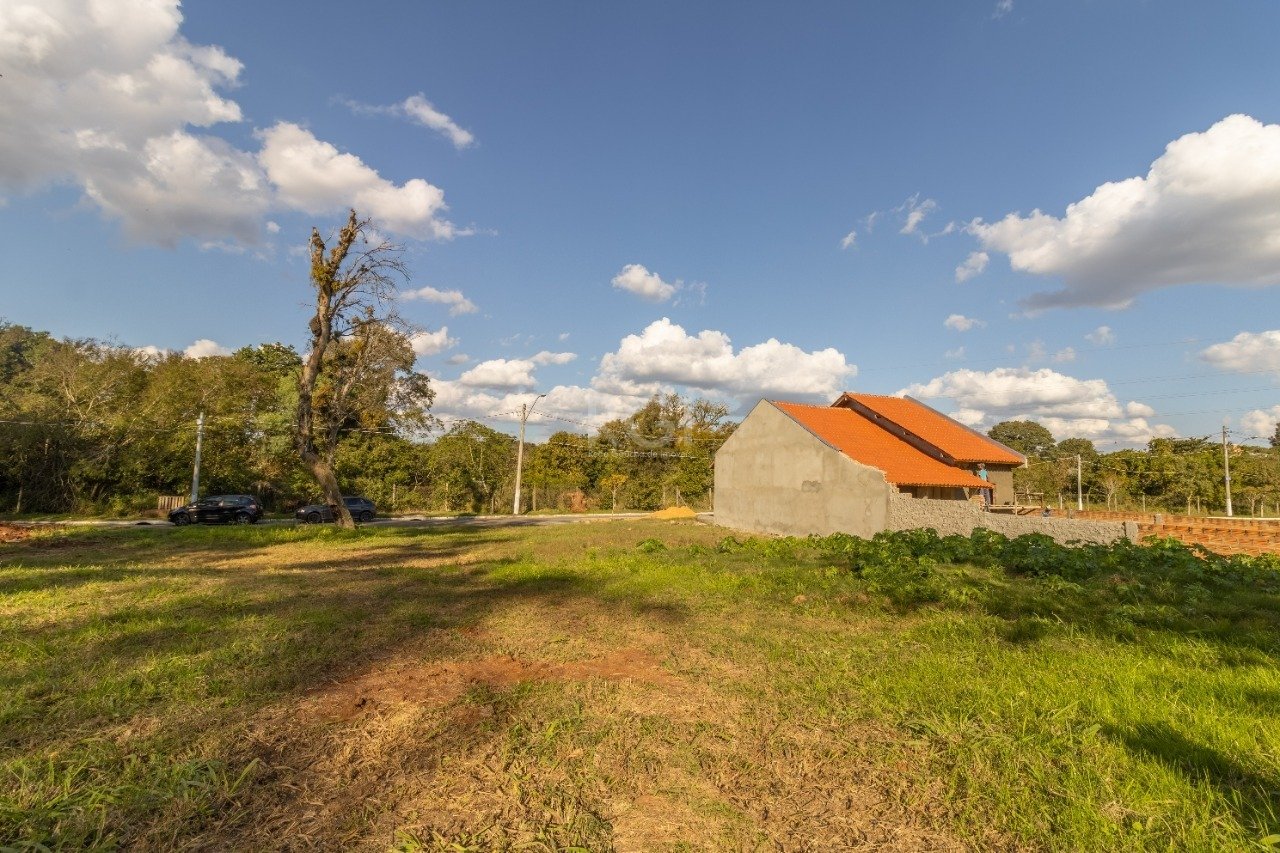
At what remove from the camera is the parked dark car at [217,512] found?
23.8m

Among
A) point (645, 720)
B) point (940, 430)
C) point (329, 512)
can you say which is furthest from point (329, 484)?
point (940, 430)

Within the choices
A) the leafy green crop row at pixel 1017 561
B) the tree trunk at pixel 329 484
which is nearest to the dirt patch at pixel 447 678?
the leafy green crop row at pixel 1017 561

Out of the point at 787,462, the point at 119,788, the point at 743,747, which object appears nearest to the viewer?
the point at 119,788

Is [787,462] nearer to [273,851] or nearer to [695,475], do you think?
[273,851]

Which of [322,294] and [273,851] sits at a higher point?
[322,294]

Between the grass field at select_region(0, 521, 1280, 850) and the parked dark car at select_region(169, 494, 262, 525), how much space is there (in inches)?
646

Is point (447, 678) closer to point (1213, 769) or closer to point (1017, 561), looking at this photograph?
point (1213, 769)

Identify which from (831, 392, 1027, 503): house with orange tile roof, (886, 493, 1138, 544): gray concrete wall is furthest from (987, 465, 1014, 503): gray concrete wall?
(886, 493, 1138, 544): gray concrete wall

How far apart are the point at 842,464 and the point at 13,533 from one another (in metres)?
25.4

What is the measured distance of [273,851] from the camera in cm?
292

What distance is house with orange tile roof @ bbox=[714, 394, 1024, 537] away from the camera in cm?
1919

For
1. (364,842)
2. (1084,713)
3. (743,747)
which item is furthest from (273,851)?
(1084,713)

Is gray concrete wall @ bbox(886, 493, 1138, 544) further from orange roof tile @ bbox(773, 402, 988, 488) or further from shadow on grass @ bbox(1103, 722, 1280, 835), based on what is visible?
shadow on grass @ bbox(1103, 722, 1280, 835)

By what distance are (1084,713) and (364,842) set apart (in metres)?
5.13
